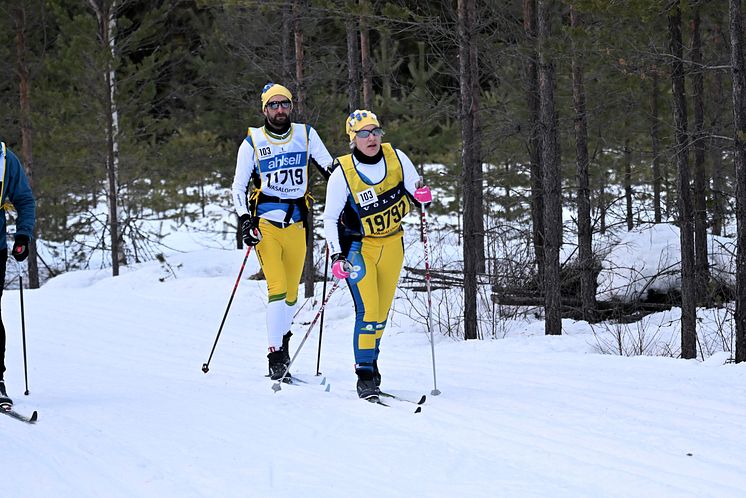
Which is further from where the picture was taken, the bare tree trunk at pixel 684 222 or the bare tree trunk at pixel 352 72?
the bare tree trunk at pixel 352 72

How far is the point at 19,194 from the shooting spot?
6.52 meters

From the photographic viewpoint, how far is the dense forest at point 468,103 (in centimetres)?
1028

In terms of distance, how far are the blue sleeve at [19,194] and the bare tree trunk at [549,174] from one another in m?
5.63

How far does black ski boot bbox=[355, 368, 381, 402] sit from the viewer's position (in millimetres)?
6328

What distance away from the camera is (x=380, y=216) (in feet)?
20.9

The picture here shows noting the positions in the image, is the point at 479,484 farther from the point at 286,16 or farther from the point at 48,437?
→ the point at 286,16

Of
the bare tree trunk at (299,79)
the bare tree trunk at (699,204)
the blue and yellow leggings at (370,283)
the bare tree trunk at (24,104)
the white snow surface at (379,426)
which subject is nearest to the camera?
the white snow surface at (379,426)

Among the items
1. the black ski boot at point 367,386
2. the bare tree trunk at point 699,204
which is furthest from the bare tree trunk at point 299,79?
the black ski boot at point 367,386

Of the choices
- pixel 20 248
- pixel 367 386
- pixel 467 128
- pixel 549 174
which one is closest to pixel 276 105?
pixel 20 248

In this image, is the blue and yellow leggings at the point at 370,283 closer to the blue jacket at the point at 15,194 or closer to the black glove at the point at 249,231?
the black glove at the point at 249,231

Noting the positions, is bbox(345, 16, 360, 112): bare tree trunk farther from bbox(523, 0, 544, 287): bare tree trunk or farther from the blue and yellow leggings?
the blue and yellow leggings

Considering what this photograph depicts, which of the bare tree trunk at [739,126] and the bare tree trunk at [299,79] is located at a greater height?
the bare tree trunk at [299,79]

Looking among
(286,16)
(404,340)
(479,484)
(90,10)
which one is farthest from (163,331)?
(90,10)

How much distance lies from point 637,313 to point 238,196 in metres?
7.80
